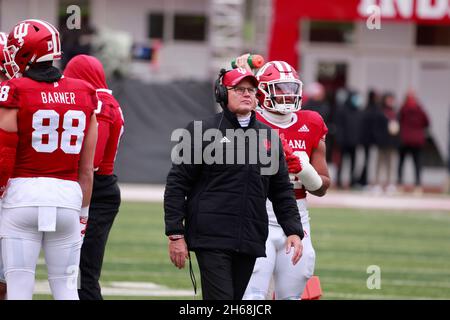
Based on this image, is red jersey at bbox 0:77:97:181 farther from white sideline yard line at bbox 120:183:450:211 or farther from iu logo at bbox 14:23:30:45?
white sideline yard line at bbox 120:183:450:211

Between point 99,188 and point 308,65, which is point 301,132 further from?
point 308,65

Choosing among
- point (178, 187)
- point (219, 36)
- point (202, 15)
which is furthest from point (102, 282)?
point (202, 15)

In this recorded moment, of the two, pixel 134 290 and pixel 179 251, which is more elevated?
pixel 179 251

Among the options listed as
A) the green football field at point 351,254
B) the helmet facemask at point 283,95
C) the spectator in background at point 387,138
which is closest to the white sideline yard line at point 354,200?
the green football field at point 351,254

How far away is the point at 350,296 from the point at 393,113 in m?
13.3

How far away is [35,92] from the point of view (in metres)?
6.11

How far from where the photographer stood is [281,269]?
7367 millimetres

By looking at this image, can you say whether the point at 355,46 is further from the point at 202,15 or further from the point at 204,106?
the point at 204,106

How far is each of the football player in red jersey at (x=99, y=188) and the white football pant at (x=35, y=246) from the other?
1.37 meters

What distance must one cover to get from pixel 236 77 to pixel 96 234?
5.69ft

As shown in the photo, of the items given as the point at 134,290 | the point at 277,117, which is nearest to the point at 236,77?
the point at 277,117

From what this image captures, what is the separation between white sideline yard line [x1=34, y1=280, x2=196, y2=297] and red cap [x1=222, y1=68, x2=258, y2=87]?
3311 mm

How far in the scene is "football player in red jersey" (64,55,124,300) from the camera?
25.0ft

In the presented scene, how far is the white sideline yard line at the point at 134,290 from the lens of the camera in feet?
31.5
